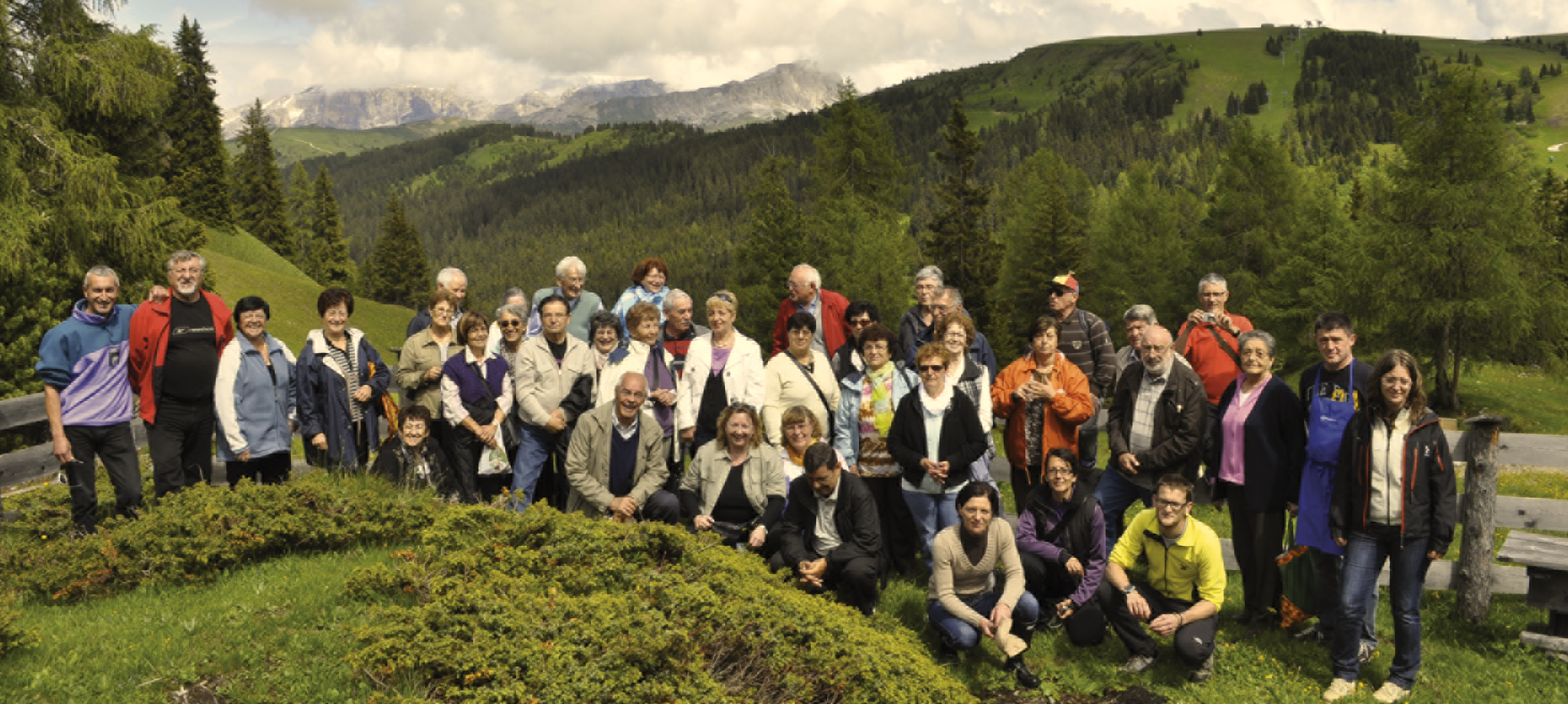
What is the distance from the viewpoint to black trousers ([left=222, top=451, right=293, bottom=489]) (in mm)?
7746

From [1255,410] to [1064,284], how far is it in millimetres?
2033

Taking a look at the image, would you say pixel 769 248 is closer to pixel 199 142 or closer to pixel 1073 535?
pixel 199 142

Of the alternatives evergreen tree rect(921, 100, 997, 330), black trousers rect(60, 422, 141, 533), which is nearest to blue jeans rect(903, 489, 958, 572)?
black trousers rect(60, 422, 141, 533)

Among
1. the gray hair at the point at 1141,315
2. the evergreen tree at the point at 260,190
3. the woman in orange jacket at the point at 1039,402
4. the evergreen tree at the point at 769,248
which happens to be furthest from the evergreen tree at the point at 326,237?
the gray hair at the point at 1141,315

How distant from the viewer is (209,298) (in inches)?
297

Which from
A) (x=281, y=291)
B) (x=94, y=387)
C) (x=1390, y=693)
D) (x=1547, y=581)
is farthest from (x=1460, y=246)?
(x=281, y=291)

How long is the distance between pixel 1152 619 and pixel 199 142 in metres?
55.6

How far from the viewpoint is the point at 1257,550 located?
6344 mm

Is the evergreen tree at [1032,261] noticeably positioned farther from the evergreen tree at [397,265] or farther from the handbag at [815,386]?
the evergreen tree at [397,265]

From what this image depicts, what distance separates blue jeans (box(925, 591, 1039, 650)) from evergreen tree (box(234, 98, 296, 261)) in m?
64.4

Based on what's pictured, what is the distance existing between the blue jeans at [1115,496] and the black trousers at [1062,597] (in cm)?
59

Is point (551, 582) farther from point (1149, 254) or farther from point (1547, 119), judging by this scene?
point (1547, 119)

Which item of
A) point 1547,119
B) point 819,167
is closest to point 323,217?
point 819,167

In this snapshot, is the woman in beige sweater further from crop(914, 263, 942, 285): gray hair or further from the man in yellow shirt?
crop(914, 263, 942, 285): gray hair
